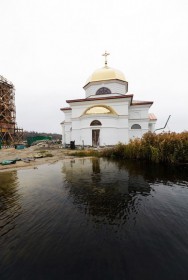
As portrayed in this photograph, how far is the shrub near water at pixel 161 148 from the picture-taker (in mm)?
11805

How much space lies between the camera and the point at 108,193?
6.21 meters

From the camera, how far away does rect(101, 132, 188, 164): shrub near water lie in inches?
465

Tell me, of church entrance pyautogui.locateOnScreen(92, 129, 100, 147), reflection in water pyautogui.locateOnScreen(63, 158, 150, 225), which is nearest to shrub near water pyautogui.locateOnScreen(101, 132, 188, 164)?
reflection in water pyautogui.locateOnScreen(63, 158, 150, 225)

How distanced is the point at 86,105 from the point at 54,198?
21698 millimetres

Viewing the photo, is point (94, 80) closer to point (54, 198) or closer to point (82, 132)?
point (82, 132)

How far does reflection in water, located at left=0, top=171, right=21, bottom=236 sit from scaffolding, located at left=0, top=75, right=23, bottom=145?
28954 millimetres

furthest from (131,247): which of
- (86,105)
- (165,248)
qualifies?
(86,105)

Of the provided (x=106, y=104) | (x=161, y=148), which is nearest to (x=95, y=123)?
(x=106, y=104)

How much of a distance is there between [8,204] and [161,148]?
10970 millimetres

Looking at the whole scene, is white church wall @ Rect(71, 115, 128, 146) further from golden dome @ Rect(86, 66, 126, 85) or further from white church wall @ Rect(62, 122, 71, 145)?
golden dome @ Rect(86, 66, 126, 85)

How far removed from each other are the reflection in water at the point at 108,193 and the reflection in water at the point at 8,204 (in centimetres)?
197

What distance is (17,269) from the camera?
9.01ft

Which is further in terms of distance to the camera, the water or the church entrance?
the church entrance

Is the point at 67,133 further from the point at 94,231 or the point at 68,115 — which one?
the point at 94,231
